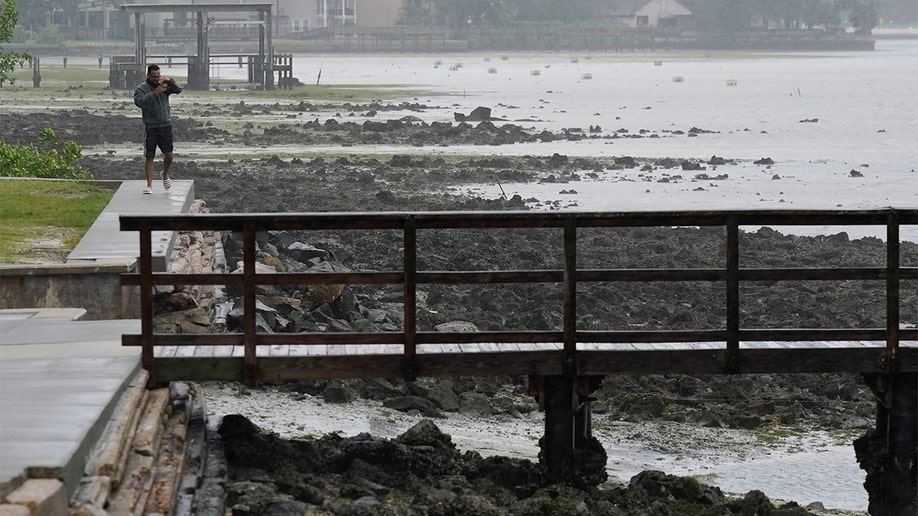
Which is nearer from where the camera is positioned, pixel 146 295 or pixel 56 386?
pixel 56 386

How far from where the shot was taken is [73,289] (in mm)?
11859

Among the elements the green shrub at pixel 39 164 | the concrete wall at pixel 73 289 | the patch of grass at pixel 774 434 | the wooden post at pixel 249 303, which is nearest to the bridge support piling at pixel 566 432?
the wooden post at pixel 249 303

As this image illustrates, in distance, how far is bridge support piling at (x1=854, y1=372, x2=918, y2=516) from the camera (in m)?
10.5

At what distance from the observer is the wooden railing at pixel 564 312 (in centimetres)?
967

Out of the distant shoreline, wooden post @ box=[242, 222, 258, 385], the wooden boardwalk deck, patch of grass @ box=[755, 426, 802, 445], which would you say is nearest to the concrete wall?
the wooden boardwalk deck

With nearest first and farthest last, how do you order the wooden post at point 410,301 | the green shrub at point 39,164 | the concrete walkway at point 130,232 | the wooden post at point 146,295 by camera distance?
the wooden post at point 146,295, the wooden post at point 410,301, the concrete walkway at point 130,232, the green shrub at point 39,164

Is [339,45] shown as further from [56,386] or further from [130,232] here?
[56,386]

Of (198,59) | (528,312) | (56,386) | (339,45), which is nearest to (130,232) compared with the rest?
(528,312)

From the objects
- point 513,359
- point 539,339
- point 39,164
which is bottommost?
point 513,359

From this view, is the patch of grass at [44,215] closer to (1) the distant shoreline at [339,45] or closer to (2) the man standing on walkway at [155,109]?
(2) the man standing on walkway at [155,109]

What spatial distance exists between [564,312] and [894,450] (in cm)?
262

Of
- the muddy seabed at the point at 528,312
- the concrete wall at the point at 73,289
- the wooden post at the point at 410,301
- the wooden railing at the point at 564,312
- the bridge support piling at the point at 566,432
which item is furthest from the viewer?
the muddy seabed at the point at 528,312

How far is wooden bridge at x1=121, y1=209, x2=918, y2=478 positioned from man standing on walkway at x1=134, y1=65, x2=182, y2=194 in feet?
24.9

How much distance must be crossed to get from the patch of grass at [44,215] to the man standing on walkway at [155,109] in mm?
782
